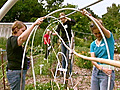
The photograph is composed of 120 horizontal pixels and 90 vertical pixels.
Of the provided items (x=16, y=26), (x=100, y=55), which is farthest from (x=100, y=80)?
(x=16, y=26)

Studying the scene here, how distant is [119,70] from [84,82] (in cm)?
124

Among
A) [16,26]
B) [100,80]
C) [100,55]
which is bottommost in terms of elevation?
[100,80]

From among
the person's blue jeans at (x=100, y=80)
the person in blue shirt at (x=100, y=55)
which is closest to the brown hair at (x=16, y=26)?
the person in blue shirt at (x=100, y=55)

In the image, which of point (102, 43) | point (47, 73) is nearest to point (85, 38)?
point (47, 73)

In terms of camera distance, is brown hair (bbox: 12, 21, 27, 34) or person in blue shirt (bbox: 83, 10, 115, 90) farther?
brown hair (bbox: 12, 21, 27, 34)

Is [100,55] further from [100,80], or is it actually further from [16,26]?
[16,26]

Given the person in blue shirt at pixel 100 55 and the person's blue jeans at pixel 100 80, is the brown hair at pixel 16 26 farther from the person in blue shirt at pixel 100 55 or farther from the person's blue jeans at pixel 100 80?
the person's blue jeans at pixel 100 80

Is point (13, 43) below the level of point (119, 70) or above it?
above

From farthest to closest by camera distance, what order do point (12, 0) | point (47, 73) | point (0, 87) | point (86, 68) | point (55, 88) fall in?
point (86, 68), point (47, 73), point (0, 87), point (55, 88), point (12, 0)

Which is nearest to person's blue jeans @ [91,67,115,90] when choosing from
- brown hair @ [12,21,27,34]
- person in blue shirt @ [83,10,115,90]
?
person in blue shirt @ [83,10,115,90]

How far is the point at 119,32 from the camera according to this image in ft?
19.7

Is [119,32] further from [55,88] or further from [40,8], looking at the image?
[40,8]

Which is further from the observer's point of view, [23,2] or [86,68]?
[23,2]

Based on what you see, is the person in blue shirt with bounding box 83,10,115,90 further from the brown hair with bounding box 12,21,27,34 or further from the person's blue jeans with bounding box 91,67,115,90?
the brown hair with bounding box 12,21,27,34
